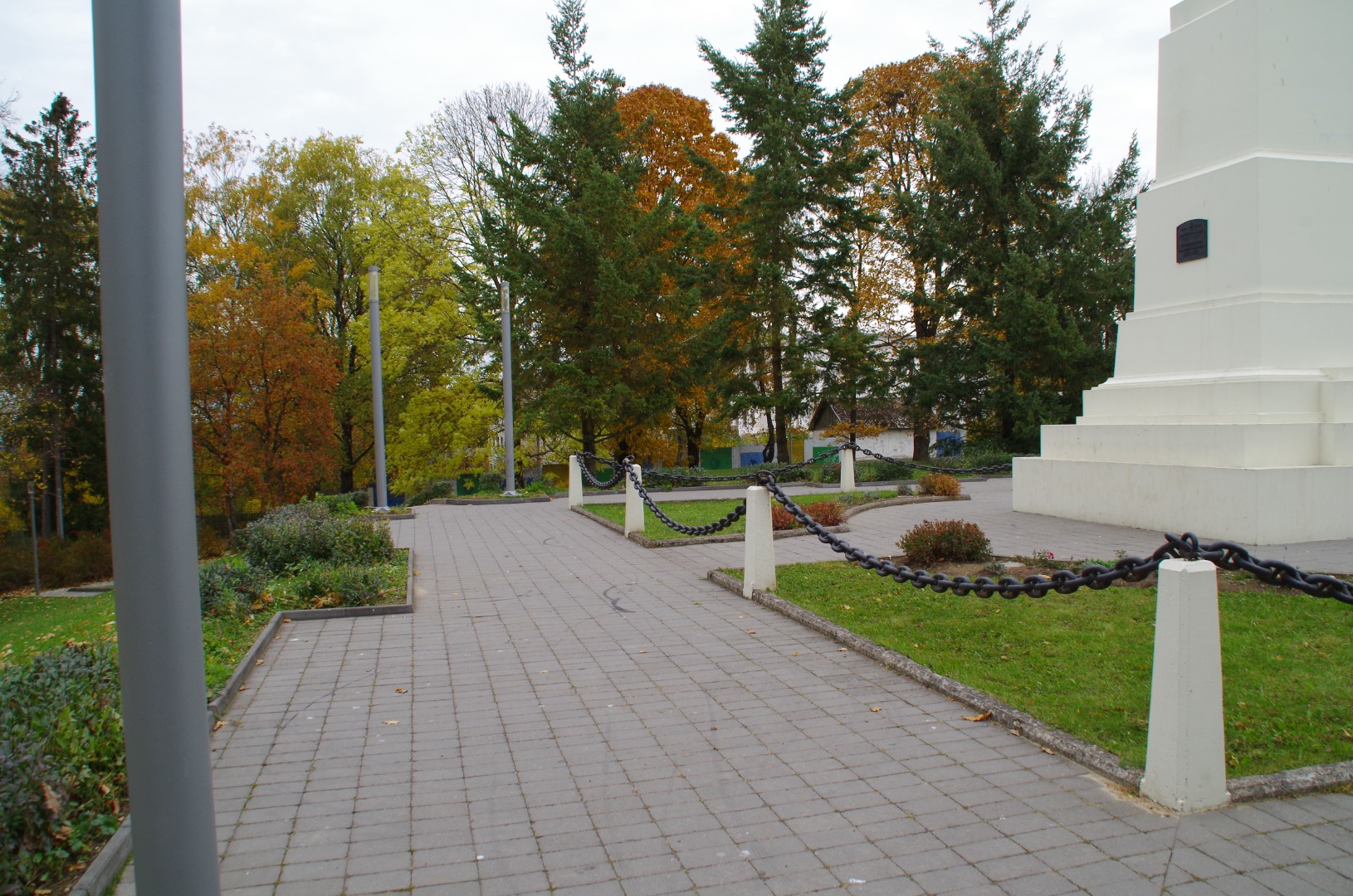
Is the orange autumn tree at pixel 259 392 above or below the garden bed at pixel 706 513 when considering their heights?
above

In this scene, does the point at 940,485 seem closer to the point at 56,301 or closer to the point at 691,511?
the point at 691,511

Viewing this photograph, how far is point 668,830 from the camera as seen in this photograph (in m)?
3.77

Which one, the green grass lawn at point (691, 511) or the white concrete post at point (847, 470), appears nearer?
the green grass lawn at point (691, 511)

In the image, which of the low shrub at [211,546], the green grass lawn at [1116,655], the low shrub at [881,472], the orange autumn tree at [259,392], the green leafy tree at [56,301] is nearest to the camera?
the green grass lawn at [1116,655]

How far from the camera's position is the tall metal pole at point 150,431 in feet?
7.68

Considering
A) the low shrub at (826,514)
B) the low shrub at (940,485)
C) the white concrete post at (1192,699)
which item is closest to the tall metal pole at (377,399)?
the low shrub at (826,514)

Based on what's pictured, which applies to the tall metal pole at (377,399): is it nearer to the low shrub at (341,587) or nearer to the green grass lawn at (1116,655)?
the low shrub at (341,587)

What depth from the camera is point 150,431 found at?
2365 millimetres

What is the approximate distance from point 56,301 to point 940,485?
31.7 meters

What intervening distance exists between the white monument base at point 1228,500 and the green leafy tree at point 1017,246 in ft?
51.2

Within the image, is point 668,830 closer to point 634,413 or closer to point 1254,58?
point 1254,58

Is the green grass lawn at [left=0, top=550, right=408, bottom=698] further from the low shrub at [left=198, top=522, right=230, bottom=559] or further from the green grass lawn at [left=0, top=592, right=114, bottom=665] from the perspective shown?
the low shrub at [left=198, top=522, right=230, bottom=559]

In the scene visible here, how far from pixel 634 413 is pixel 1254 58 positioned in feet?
59.6

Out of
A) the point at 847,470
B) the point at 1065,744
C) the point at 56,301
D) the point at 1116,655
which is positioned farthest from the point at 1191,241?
the point at 56,301
